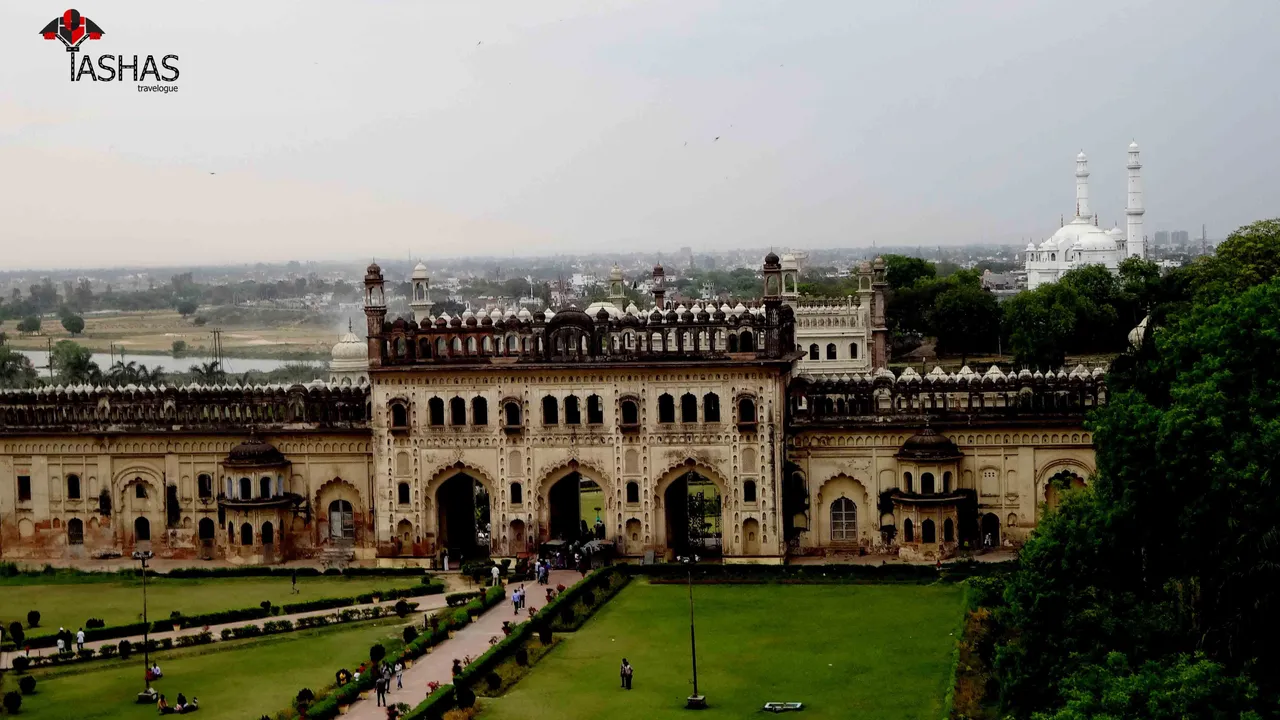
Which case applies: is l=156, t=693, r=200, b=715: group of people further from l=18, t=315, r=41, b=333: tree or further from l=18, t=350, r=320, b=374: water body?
l=18, t=315, r=41, b=333: tree

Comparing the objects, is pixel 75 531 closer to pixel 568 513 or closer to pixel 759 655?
pixel 568 513

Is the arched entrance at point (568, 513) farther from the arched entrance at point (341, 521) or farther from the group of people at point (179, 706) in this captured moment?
the group of people at point (179, 706)

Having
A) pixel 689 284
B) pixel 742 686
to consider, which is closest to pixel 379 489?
pixel 742 686

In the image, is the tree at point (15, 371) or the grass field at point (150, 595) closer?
the grass field at point (150, 595)

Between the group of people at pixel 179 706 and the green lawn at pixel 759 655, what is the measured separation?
6.12m

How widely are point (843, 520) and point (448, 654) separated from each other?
620 inches

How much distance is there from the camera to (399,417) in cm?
4994

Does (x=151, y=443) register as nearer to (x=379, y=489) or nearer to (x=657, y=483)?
(x=379, y=489)

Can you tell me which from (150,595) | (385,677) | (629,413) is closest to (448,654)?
(385,677)

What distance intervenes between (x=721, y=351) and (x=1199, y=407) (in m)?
20.1

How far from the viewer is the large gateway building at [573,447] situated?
1889 inches

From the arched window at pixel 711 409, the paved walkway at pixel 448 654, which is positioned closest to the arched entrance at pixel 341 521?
Result: the paved walkway at pixel 448 654

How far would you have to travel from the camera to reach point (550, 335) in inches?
1924

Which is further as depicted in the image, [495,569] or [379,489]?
[379,489]
